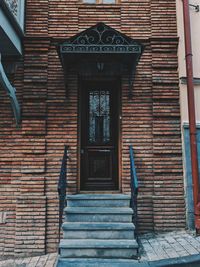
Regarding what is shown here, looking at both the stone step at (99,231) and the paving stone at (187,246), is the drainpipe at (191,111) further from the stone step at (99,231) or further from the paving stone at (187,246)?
the stone step at (99,231)

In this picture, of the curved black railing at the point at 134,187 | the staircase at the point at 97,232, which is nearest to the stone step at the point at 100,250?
the staircase at the point at 97,232

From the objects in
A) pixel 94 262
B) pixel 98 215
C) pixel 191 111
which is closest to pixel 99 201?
pixel 98 215

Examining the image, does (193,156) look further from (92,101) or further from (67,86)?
(67,86)

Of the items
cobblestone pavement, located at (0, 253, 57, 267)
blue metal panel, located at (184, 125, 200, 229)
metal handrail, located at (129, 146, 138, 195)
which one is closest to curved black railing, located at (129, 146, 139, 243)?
metal handrail, located at (129, 146, 138, 195)

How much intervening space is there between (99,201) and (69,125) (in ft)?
5.39

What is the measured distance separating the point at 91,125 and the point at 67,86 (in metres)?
1.00

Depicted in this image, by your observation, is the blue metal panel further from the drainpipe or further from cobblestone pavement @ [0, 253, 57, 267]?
cobblestone pavement @ [0, 253, 57, 267]

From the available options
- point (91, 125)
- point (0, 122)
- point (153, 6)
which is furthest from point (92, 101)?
point (153, 6)

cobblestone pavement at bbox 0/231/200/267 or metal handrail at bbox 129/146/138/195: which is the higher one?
metal handrail at bbox 129/146/138/195

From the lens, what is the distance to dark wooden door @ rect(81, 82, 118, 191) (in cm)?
613

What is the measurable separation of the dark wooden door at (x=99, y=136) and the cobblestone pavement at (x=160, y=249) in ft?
4.63

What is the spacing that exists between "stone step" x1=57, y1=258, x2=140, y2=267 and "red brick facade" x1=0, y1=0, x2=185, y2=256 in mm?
971

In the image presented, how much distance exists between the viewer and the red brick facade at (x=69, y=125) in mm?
5512

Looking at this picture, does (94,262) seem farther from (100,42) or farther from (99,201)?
(100,42)
